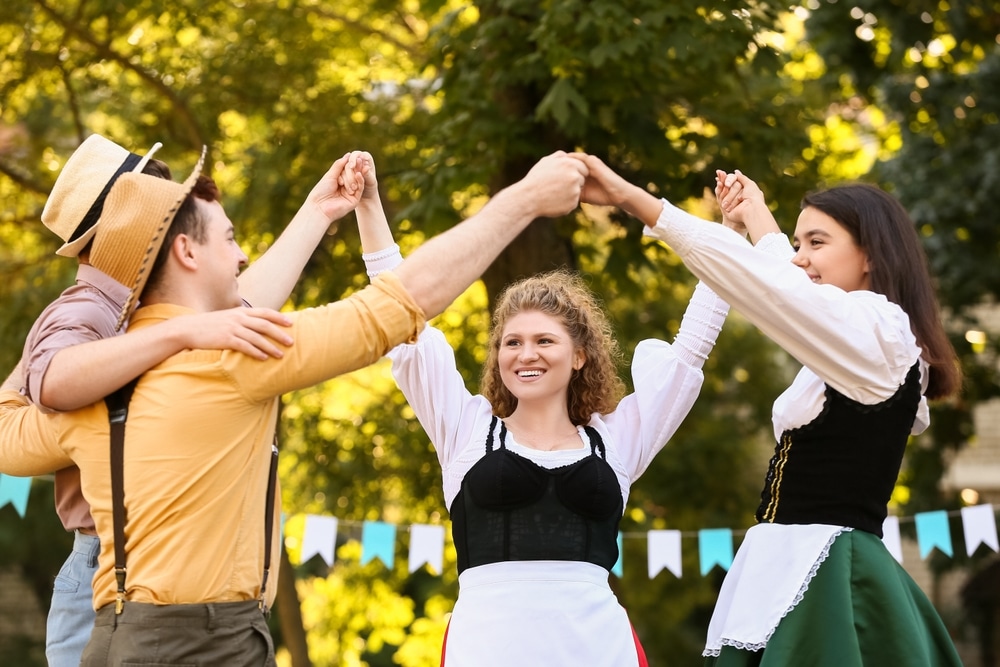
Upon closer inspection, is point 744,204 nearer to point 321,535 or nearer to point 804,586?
point 804,586

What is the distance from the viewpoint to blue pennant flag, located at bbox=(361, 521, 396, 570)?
637cm

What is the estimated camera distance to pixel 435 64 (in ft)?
21.2

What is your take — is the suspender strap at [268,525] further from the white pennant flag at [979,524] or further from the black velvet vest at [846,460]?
the white pennant flag at [979,524]

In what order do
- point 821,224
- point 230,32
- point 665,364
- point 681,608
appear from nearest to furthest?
point 821,224
point 665,364
point 230,32
point 681,608

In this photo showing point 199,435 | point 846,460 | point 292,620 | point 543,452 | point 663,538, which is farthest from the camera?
point 292,620

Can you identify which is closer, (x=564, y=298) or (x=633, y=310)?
(x=564, y=298)

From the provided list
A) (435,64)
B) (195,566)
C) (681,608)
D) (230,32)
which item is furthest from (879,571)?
(681,608)

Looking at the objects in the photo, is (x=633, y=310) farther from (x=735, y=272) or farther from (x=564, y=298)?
(x=735, y=272)

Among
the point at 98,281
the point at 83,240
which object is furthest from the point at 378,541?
the point at 83,240

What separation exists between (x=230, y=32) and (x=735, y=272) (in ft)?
21.0

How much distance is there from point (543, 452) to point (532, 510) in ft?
0.52

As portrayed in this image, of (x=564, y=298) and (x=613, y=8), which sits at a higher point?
(x=613, y=8)

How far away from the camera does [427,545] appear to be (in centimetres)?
622

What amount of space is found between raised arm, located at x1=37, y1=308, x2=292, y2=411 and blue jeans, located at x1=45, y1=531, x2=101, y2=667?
0.86 meters
